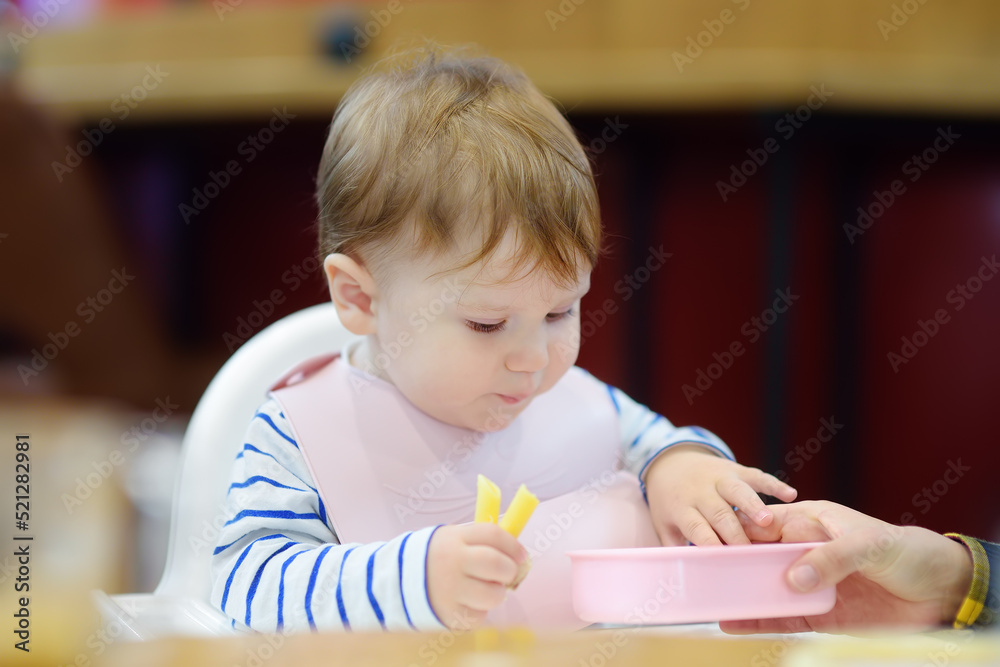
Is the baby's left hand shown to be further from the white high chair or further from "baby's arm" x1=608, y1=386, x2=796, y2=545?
the white high chair

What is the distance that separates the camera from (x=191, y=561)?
76cm

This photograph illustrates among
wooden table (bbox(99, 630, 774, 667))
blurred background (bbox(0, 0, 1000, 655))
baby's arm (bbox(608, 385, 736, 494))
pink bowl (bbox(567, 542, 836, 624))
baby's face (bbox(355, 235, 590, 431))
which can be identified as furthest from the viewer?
blurred background (bbox(0, 0, 1000, 655))

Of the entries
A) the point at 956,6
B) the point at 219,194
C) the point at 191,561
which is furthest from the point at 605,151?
the point at 191,561

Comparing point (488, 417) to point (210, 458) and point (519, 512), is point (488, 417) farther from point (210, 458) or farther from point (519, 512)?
point (210, 458)

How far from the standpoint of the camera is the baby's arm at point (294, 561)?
1.69ft

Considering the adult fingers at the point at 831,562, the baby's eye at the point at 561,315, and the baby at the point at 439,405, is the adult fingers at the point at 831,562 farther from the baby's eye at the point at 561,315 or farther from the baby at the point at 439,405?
the baby's eye at the point at 561,315

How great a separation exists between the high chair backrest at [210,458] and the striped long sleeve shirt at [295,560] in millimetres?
121

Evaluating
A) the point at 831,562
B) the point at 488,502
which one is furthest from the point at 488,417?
the point at 831,562

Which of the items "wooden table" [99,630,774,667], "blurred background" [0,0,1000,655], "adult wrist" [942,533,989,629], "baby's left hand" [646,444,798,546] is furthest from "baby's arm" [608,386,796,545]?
"blurred background" [0,0,1000,655]

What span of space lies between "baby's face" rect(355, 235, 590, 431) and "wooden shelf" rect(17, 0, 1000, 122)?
35.9 inches

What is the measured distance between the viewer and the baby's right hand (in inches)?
18.6

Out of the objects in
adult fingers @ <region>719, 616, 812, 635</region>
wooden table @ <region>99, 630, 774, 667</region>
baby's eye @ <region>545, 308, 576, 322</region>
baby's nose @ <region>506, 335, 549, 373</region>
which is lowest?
adult fingers @ <region>719, 616, 812, 635</region>

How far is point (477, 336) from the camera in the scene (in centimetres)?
59

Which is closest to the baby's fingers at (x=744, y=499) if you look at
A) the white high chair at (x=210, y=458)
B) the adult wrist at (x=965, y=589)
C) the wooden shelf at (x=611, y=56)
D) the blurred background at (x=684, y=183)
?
the adult wrist at (x=965, y=589)
